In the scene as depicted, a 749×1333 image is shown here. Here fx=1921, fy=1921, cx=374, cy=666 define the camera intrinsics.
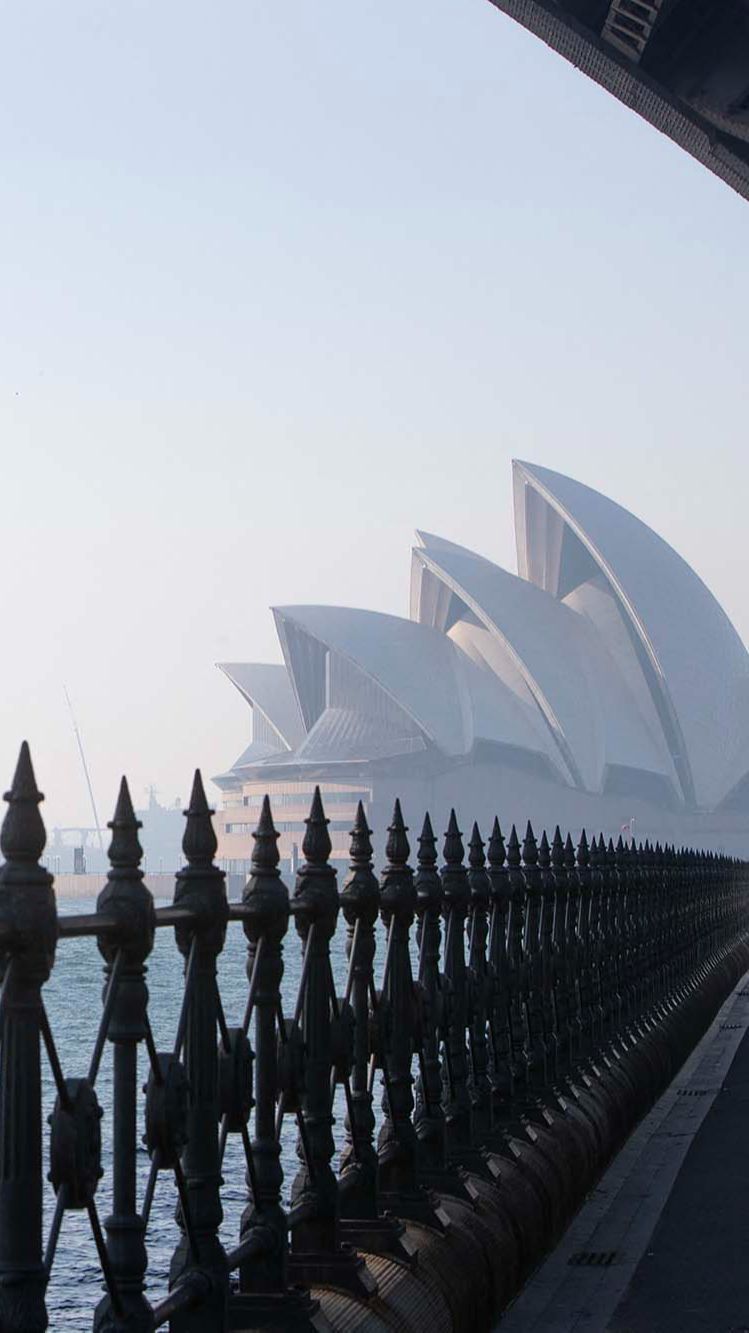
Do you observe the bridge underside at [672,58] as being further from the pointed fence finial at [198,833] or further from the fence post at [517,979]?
the pointed fence finial at [198,833]

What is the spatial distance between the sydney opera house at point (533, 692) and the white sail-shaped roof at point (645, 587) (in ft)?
0.30

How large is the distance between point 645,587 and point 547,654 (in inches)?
244

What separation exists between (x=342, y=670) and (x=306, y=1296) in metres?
95.9

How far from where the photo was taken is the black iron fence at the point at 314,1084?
2.24 metres

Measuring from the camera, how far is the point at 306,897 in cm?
371

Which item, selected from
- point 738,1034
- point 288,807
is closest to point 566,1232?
point 738,1034

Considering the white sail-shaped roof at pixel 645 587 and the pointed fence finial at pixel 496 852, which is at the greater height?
the white sail-shaped roof at pixel 645 587

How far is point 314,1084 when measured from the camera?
371 centimetres

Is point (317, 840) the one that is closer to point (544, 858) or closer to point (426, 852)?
point (426, 852)

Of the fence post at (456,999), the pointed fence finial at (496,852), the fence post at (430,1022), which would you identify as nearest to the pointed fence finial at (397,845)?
the fence post at (430,1022)

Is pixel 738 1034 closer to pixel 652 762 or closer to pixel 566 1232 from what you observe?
pixel 566 1232

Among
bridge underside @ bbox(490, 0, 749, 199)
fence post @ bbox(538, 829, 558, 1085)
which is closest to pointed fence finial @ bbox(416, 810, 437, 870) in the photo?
fence post @ bbox(538, 829, 558, 1085)

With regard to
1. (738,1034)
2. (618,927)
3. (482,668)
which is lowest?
(738,1034)

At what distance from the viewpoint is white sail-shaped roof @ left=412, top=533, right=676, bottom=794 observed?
88.2 metres
